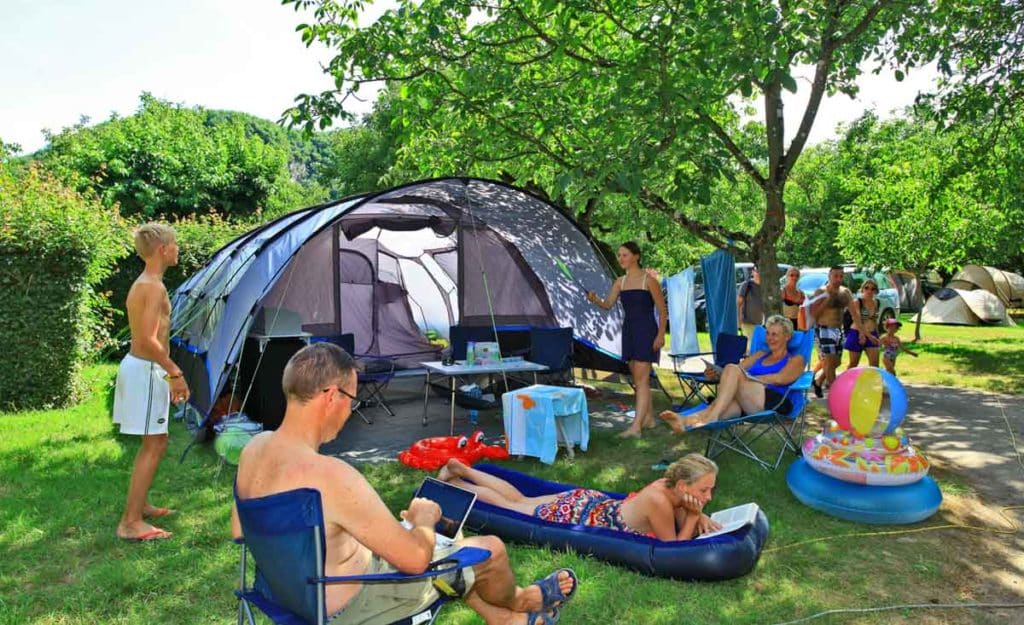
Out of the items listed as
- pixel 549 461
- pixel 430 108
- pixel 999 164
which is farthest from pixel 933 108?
pixel 549 461

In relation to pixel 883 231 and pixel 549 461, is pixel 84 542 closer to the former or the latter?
pixel 549 461

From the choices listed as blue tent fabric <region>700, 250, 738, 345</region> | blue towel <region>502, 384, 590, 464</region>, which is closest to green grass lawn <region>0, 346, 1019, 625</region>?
blue towel <region>502, 384, 590, 464</region>

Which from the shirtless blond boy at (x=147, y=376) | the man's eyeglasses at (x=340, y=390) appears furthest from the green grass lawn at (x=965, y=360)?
the man's eyeglasses at (x=340, y=390)

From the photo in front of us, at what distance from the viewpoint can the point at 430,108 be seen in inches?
275

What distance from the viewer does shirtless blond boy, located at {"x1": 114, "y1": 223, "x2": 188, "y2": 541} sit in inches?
146

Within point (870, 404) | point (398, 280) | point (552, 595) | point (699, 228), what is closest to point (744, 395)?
point (870, 404)

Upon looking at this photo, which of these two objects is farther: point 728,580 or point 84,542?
point 84,542

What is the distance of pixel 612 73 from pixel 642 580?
13.2 feet

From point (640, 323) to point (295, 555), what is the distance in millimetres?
4515

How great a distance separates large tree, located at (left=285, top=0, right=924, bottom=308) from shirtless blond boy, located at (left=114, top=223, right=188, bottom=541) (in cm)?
224

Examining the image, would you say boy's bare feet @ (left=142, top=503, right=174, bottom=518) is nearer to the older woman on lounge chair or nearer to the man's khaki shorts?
the man's khaki shorts

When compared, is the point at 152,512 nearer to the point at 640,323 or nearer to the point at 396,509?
the point at 396,509

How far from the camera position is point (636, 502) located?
134 inches

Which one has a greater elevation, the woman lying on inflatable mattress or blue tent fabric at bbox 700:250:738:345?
blue tent fabric at bbox 700:250:738:345
